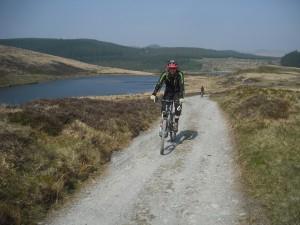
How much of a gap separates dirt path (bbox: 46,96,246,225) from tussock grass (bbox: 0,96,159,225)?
0.64 meters

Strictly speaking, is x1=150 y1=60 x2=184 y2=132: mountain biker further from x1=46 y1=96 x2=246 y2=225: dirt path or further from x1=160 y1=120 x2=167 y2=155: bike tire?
x1=46 y1=96 x2=246 y2=225: dirt path

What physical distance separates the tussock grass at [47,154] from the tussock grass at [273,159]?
5363 millimetres

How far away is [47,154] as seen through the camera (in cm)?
1240

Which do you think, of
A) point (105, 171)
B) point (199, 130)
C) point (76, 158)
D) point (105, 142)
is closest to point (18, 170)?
point (76, 158)

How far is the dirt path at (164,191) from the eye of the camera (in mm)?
9044

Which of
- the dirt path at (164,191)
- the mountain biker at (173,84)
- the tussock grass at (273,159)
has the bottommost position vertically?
the dirt path at (164,191)

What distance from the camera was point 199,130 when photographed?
21.1 m

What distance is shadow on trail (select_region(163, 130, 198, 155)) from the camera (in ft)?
51.2

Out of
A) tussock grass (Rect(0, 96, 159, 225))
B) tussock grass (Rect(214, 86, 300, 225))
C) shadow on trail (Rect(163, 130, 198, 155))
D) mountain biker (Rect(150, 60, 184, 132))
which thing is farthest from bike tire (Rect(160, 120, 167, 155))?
tussock grass (Rect(214, 86, 300, 225))

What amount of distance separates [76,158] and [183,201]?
4.73 meters

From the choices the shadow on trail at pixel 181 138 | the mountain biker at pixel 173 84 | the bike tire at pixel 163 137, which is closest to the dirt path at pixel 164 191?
the shadow on trail at pixel 181 138

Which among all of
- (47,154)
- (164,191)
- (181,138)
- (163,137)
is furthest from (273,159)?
(47,154)

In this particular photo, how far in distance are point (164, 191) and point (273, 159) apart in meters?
4.59

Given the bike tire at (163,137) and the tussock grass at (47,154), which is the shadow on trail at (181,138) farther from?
the tussock grass at (47,154)
